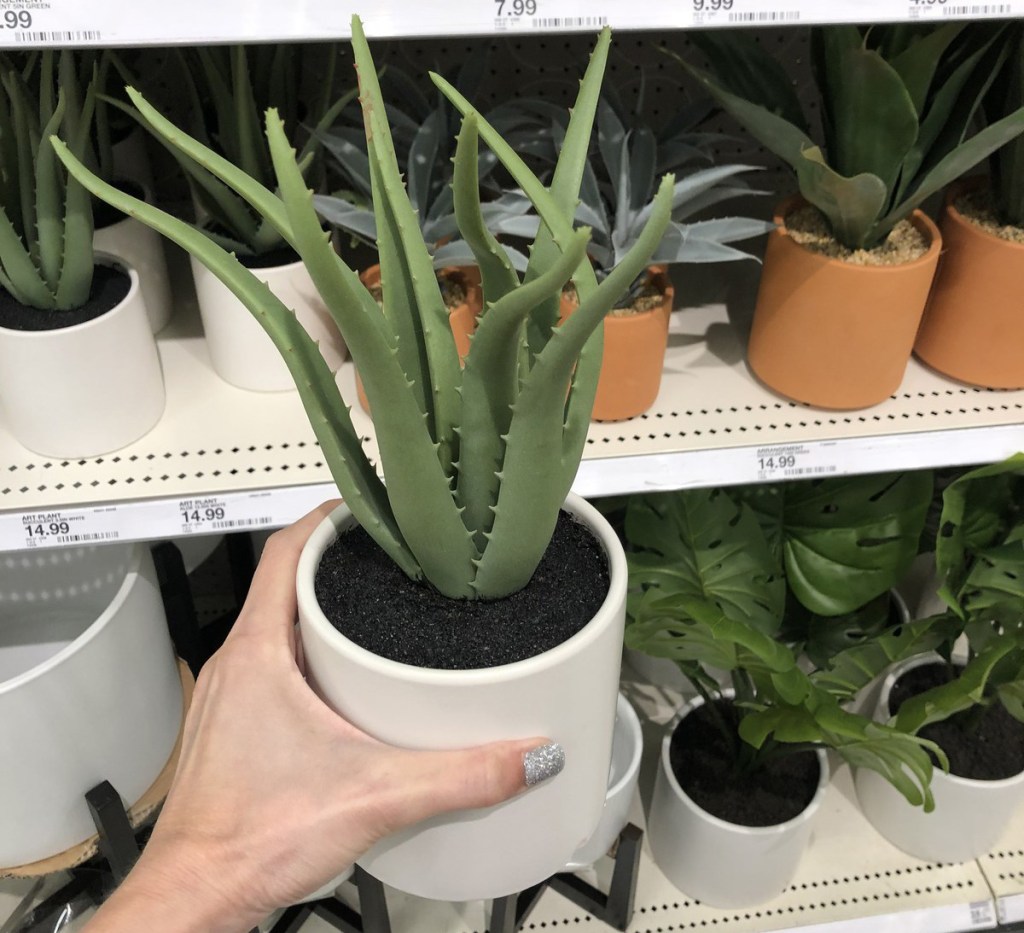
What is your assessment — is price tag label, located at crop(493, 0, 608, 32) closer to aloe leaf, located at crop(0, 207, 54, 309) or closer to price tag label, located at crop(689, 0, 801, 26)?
price tag label, located at crop(689, 0, 801, 26)

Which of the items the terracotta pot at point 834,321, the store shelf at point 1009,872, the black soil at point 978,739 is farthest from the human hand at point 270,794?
the store shelf at point 1009,872

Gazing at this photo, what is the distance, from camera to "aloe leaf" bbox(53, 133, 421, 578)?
31 centimetres

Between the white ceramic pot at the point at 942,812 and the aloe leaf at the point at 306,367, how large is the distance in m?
0.62

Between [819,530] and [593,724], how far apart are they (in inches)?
19.1

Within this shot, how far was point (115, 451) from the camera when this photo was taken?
0.60m

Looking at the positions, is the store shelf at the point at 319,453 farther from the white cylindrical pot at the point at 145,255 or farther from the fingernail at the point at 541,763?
the fingernail at the point at 541,763

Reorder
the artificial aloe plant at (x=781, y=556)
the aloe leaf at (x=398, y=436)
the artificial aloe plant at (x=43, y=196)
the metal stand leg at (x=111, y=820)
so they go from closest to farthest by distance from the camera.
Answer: the aloe leaf at (x=398, y=436) < the artificial aloe plant at (x=43, y=196) < the metal stand leg at (x=111, y=820) < the artificial aloe plant at (x=781, y=556)

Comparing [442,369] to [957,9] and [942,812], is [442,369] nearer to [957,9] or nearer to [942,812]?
[957,9]

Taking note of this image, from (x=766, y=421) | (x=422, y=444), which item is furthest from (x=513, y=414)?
(x=766, y=421)

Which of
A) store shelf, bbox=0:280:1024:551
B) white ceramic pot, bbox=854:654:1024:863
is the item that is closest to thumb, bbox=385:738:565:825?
store shelf, bbox=0:280:1024:551

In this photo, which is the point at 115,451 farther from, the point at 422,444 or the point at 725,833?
the point at 725,833

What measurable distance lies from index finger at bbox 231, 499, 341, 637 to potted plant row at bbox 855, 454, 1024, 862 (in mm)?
432

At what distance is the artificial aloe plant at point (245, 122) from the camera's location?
58 cm

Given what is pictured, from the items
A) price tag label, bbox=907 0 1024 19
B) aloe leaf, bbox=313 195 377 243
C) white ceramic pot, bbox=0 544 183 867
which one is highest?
price tag label, bbox=907 0 1024 19
